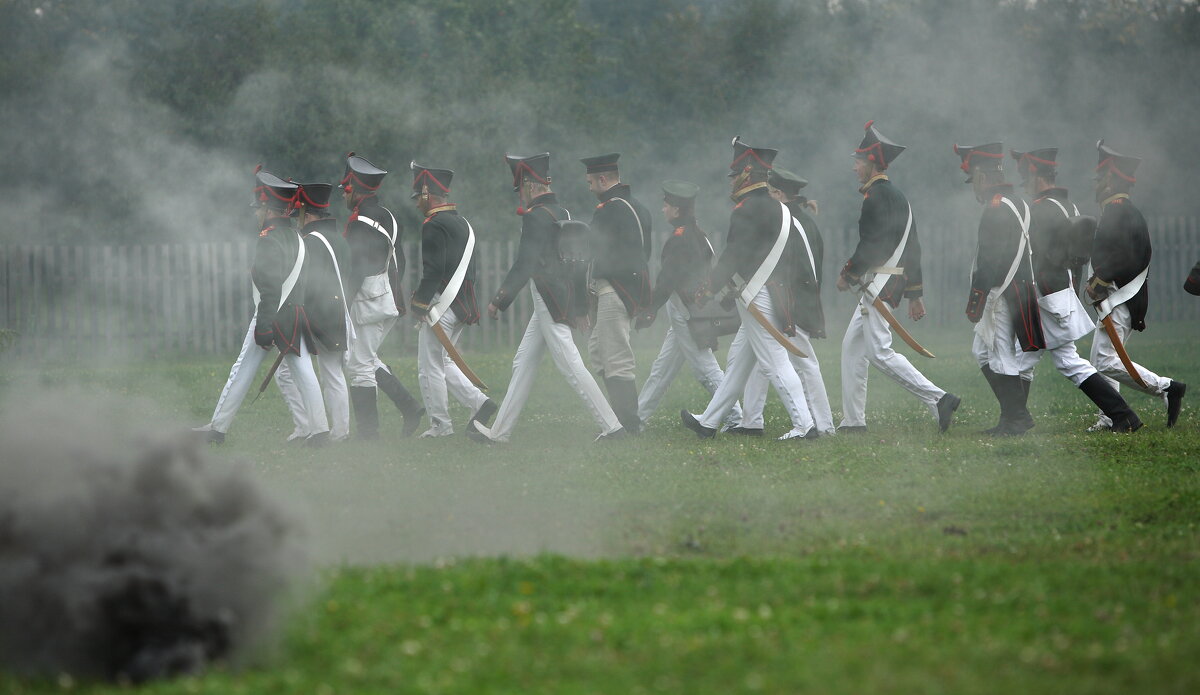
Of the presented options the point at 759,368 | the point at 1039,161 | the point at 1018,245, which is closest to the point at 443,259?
the point at 759,368

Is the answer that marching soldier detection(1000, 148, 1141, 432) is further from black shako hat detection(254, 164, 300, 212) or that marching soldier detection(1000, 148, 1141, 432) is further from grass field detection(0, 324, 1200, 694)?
black shako hat detection(254, 164, 300, 212)

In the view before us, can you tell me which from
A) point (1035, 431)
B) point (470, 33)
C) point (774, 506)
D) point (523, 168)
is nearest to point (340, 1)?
point (470, 33)

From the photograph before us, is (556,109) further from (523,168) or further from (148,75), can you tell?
(523,168)

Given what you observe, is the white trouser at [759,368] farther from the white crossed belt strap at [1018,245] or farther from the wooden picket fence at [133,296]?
the wooden picket fence at [133,296]

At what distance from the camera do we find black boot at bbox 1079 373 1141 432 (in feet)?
31.3

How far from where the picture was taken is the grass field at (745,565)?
13.5ft

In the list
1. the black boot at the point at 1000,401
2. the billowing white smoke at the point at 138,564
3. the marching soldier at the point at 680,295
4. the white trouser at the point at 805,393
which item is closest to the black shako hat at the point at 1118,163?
the black boot at the point at 1000,401

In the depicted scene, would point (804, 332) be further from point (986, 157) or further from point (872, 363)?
point (986, 157)

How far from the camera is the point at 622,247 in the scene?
33.9ft

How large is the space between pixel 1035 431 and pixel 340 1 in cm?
1430

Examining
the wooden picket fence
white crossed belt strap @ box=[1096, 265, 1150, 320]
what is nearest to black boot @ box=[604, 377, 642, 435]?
white crossed belt strap @ box=[1096, 265, 1150, 320]

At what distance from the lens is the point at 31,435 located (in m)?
4.67

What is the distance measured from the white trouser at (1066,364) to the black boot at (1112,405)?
0.06m

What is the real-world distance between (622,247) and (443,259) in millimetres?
1402
